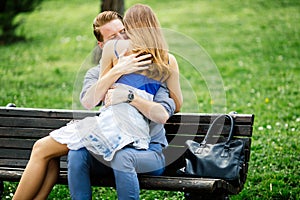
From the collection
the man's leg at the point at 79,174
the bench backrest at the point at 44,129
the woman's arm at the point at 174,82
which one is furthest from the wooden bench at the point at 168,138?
the woman's arm at the point at 174,82

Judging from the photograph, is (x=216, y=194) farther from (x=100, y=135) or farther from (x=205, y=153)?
(x=100, y=135)

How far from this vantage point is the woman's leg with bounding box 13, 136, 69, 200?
3895 millimetres

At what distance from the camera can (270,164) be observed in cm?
545

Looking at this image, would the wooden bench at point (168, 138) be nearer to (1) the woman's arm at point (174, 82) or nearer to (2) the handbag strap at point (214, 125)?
(2) the handbag strap at point (214, 125)

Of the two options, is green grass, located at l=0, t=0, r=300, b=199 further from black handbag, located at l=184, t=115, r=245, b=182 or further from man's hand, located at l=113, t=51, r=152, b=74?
man's hand, located at l=113, t=51, r=152, b=74

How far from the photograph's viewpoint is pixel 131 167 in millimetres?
3715

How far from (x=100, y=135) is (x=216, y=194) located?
0.86 m

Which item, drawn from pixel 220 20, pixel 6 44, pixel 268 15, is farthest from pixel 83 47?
pixel 268 15

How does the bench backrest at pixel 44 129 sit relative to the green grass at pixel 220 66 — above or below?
above

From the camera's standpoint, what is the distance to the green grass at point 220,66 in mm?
5516

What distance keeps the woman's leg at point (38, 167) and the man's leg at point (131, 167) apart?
444mm

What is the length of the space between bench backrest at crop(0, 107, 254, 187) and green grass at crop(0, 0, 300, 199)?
561 millimetres

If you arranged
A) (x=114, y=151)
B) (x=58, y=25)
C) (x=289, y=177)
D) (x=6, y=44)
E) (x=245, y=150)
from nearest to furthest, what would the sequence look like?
1. (x=114, y=151)
2. (x=245, y=150)
3. (x=289, y=177)
4. (x=6, y=44)
5. (x=58, y=25)

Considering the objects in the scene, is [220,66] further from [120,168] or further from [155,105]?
[120,168]
